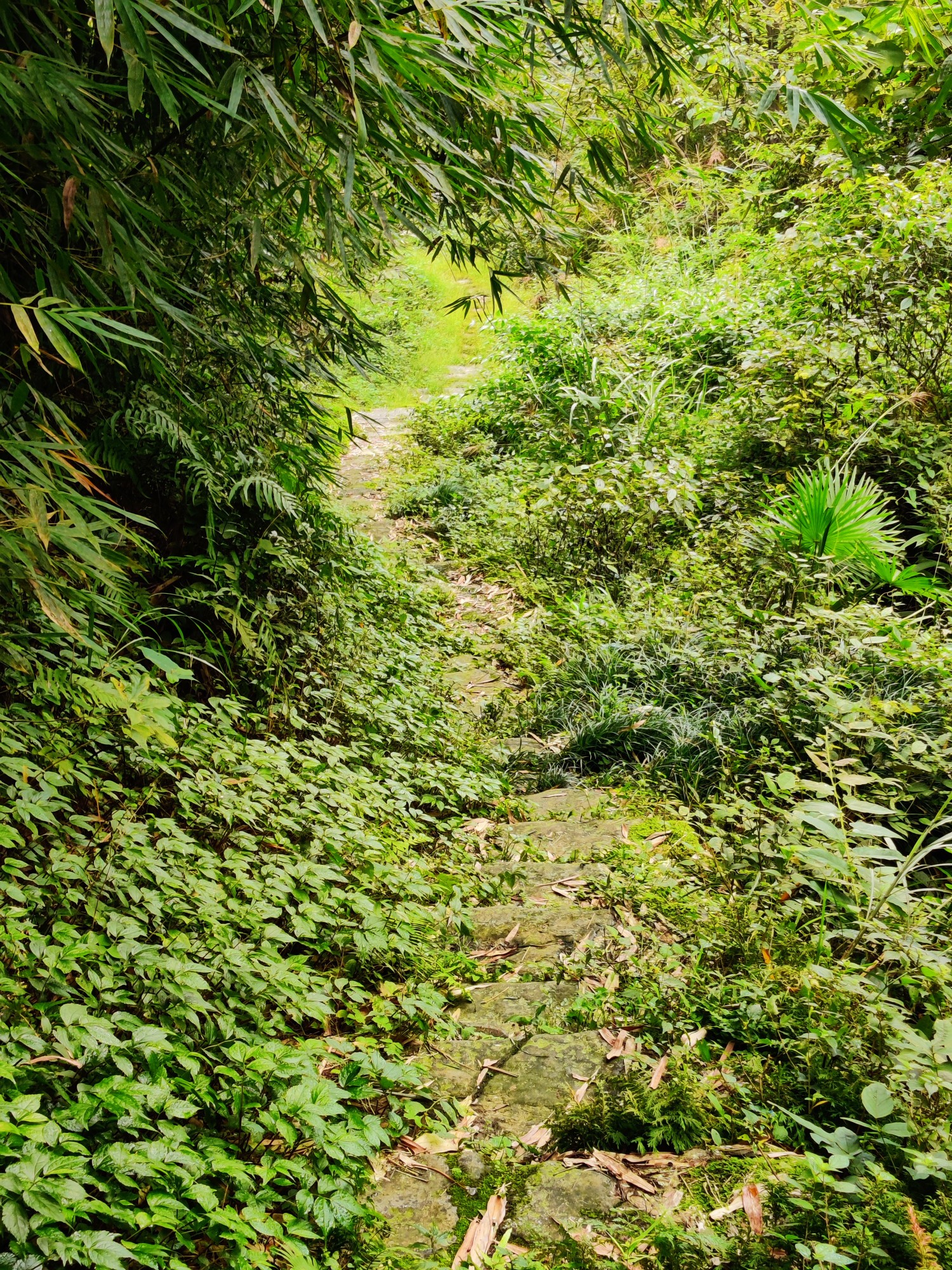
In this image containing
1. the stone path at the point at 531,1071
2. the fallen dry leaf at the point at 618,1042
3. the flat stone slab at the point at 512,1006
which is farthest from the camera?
the flat stone slab at the point at 512,1006

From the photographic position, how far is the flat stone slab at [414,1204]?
1.57 m

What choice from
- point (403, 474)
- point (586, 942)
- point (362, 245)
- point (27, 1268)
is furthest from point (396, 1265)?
point (403, 474)

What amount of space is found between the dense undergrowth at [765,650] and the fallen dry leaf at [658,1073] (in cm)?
2

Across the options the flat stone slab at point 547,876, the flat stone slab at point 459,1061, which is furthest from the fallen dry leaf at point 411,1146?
the flat stone slab at point 547,876

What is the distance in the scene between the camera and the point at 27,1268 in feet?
3.82

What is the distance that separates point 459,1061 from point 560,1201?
48 centimetres

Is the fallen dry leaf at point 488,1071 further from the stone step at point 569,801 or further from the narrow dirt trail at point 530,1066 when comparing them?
the stone step at point 569,801

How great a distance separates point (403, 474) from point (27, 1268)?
6849mm

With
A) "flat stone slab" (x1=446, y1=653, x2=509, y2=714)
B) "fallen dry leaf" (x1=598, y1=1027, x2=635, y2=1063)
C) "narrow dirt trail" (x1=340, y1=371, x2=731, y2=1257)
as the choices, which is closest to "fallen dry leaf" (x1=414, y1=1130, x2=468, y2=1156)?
"narrow dirt trail" (x1=340, y1=371, x2=731, y2=1257)

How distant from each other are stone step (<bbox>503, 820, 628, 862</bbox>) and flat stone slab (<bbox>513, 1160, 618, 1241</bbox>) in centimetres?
125

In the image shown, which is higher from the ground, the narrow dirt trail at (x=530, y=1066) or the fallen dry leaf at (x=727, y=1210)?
the fallen dry leaf at (x=727, y=1210)

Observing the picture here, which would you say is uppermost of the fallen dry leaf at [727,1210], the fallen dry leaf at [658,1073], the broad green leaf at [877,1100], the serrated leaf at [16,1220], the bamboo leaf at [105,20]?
the bamboo leaf at [105,20]

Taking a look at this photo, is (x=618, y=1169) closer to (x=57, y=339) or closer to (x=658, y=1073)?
(x=658, y=1073)

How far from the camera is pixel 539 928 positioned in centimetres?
256
